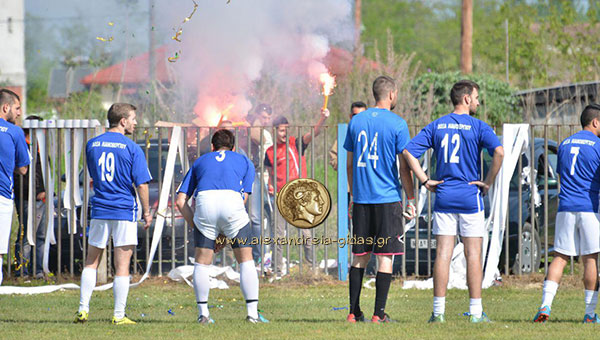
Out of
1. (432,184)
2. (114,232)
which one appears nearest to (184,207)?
(114,232)

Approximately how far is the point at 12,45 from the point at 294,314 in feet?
130

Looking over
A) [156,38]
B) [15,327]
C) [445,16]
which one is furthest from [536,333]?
[445,16]

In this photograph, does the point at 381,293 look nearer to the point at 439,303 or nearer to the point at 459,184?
the point at 439,303

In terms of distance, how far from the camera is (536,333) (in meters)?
7.11

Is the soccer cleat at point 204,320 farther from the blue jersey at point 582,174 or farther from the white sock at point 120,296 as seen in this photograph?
the blue jersey at point 582,174

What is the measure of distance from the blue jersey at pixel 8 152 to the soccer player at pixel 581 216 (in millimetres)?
4640

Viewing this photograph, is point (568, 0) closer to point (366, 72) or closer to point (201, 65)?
point (366, 72)

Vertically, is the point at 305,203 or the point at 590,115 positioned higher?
the point at 590,115

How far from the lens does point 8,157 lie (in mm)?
7980

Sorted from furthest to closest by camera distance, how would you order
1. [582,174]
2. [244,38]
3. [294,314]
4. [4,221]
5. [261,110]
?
[244,38]
[261,110]
[294,314]
[4,221]
[582,174]

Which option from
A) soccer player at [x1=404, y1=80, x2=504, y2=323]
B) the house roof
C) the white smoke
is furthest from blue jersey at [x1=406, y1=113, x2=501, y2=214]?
the house roof

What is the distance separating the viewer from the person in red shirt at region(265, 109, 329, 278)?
10875mm

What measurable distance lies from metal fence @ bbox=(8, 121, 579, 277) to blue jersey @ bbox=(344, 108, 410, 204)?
2960 millimetres

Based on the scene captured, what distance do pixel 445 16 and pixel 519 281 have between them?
→ 56358 mm
